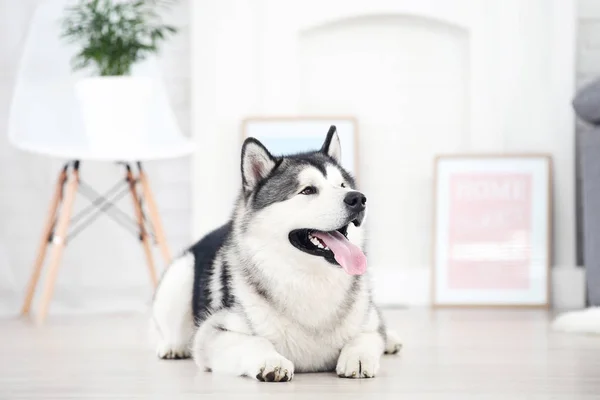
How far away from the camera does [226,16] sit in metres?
3.71

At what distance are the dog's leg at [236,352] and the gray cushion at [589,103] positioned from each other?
1.72m

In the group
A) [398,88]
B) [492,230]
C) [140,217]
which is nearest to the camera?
[140,217]

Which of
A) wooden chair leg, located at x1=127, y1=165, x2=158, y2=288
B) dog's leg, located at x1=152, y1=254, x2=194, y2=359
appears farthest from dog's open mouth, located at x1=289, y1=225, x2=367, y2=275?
wooden chair leg, located at x1=127, y1=165, x2=158, y2=288

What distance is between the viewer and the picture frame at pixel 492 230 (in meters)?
3.57

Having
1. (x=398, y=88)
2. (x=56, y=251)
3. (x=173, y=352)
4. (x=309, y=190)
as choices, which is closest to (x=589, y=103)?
(x=398, y=88)

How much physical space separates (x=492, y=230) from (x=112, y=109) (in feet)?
5.11

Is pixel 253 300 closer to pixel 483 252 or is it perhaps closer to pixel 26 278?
pixel 483 252

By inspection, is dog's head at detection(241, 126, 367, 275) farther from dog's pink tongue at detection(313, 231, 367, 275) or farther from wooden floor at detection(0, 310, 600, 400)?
wooden floor at detection(0, 310, 600, 400)

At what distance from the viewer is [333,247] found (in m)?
1.85

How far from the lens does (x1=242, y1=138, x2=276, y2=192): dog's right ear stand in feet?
6.31

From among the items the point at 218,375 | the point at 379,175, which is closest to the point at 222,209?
the point at 379,175

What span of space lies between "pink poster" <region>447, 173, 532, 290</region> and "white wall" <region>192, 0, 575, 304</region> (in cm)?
13

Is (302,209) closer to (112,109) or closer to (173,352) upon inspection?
(173,352)

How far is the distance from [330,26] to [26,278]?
1.68 metres
